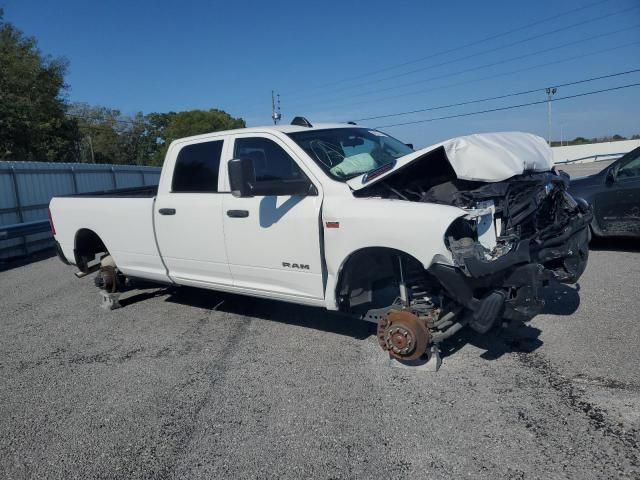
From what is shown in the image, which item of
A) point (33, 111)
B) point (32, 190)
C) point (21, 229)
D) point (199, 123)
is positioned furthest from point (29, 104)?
point (199, 123)

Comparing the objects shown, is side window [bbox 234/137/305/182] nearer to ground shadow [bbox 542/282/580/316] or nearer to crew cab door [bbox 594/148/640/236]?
ground shadow [bbox 542/282/580/316]

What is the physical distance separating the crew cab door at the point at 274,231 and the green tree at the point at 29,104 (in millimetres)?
28710

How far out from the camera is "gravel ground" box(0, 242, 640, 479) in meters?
2.95

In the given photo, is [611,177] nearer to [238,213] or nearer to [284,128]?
[284,128]

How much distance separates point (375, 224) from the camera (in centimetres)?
381

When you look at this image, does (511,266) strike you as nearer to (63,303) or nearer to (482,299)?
(482,299)

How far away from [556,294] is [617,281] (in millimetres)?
1017

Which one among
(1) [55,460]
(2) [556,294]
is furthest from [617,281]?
(1) [55,460]

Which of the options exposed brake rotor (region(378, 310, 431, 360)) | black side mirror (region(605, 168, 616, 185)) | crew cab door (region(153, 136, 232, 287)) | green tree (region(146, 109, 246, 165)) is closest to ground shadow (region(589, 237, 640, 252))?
black side mirror (region(605, 168, 616, 185))

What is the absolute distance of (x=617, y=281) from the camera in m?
6.16

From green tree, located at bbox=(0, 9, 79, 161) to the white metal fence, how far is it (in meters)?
14.8

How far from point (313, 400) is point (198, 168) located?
2.81 meters

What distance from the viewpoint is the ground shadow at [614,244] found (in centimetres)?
790

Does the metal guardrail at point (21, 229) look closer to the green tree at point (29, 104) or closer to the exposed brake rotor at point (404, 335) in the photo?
the exposed brake rotor at point (404, 335)
